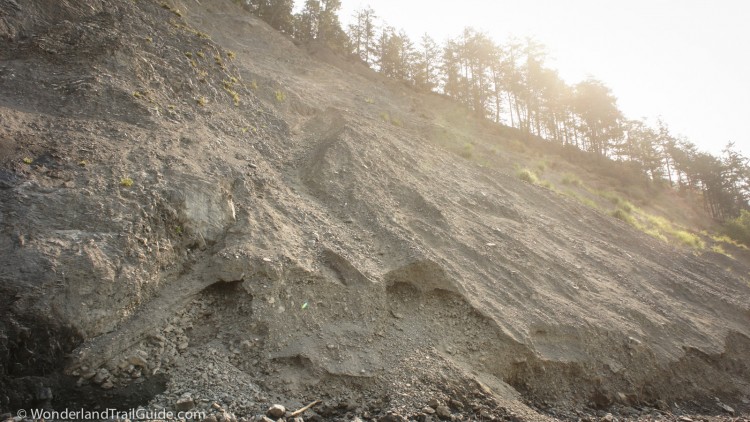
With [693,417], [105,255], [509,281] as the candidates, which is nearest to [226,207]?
[105,255]

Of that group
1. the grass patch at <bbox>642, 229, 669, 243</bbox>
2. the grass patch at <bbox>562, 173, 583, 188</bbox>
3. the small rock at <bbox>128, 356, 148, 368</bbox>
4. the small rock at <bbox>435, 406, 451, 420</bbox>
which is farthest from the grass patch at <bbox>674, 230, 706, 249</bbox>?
the small rock at <bbox>128, 356, 148, 368</bbox>

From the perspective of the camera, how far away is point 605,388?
27.9 feet

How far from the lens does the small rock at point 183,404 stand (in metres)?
5.46

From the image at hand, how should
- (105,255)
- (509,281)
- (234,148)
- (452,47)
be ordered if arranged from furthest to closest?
(452,47) < (234,148) < (509,281) < (105,255)

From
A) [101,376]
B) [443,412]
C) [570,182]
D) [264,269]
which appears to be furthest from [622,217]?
[101,376]

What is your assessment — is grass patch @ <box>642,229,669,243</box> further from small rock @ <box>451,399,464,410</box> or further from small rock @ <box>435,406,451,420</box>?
small rock @ <box>435,406,451,420</box>

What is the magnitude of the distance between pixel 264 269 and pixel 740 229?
35762mm

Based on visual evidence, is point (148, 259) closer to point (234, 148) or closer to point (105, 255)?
point (105, 255)

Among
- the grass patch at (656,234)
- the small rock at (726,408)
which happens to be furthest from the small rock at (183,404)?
the grass patch at (656,234)

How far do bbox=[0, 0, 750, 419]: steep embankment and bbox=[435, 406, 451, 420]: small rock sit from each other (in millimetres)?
175

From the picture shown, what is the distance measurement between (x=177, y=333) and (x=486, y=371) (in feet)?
17.9

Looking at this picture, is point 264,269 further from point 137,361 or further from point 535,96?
point 535,96

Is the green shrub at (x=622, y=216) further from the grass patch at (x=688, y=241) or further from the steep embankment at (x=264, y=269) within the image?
the steep embankment at (x=264, y=269)

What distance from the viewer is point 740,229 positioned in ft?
96.7
